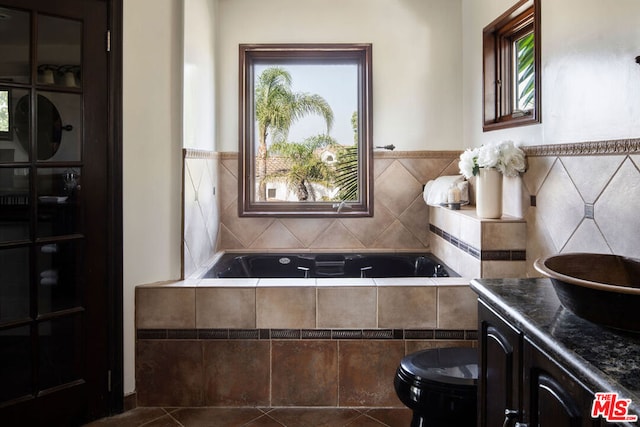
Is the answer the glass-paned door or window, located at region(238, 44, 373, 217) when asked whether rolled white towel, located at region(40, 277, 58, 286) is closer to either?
the glass-paned door

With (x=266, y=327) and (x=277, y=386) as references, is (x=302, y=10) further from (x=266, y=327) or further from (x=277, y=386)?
(x=277, y=386)

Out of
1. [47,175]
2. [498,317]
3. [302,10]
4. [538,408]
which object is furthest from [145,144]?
[538,408]

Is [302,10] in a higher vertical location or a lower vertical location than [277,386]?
higher

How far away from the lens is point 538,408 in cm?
116

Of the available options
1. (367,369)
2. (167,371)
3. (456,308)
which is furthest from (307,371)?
(456,308)

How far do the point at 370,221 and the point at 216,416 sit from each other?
1768 millimetres

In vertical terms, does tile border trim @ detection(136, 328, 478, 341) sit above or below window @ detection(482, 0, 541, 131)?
below

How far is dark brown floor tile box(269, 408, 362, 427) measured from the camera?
247 centimetres

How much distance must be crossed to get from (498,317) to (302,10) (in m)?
2.92

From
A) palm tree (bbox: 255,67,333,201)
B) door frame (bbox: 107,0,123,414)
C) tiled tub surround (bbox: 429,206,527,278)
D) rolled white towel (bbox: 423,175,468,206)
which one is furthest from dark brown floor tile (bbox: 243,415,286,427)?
palm tree (bbox: 255,67,333,201)

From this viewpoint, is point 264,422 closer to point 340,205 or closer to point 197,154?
point 197,154

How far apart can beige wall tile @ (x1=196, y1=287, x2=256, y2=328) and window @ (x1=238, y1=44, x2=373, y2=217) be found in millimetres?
1158

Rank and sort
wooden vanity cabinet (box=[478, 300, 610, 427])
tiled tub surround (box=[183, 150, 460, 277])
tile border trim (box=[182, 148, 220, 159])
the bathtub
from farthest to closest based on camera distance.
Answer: tiled tub surround (box=[183, 150, 460, 277]), the bathtub, tile border trim (box=[182, 148, 220, 159]), wooden vanity cabinet (box=[478, 300, 610, 427])

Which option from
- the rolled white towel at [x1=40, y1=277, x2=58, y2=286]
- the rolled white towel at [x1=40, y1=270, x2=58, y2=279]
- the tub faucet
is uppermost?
the tub faucet
